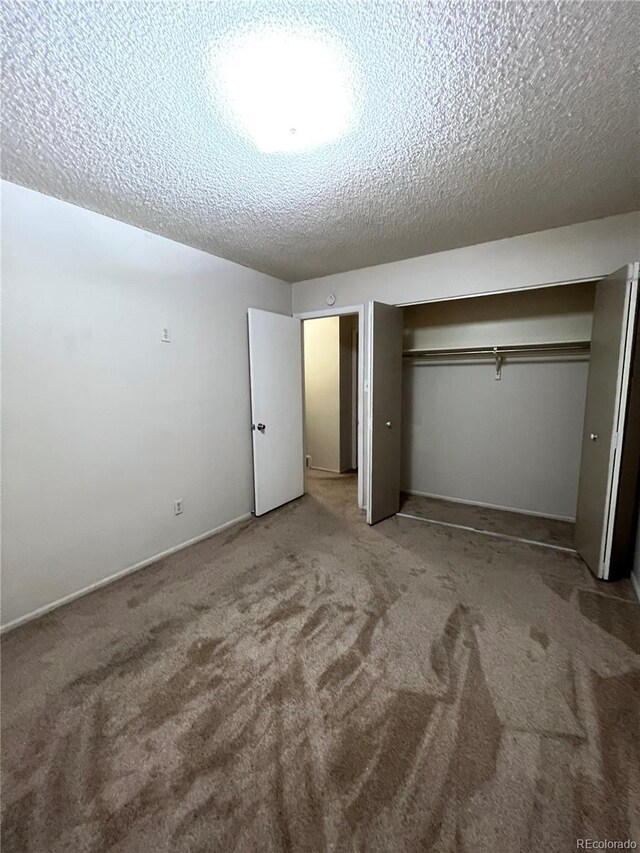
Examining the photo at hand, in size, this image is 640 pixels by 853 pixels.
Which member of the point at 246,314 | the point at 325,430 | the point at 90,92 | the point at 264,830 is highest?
the point at 90,92

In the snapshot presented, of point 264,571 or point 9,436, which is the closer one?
point 9,436

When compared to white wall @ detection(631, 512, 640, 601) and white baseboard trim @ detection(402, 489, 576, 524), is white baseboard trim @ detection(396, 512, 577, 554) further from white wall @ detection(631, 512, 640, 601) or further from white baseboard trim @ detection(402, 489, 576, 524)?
white baseboard trim @ detection(402, 489, 576, 524)

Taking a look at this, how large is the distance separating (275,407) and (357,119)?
2481mm

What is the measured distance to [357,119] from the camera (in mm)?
1465

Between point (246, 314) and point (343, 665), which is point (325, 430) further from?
point (343, 665)

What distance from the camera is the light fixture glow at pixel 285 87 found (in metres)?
1.15

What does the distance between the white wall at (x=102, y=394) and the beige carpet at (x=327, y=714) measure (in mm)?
395

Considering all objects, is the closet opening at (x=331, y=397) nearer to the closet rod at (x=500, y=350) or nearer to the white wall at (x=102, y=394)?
the closet rod at (x=500, y=350)

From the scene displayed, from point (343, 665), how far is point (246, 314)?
2.88 meters

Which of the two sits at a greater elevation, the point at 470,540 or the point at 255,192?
the point at 255,192

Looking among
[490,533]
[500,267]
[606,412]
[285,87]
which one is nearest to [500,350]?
[500,267]

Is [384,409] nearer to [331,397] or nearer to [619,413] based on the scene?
[619,413]

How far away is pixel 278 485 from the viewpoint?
3686mm

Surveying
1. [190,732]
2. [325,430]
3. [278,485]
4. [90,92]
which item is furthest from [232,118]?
[325,430]
